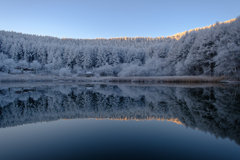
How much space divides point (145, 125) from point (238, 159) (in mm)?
3232

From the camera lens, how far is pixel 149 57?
57156 mm

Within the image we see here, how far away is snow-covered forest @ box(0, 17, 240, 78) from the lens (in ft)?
84.8

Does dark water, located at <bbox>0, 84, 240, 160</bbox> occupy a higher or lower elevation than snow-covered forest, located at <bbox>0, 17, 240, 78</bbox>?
lower

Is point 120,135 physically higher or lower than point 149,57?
lower

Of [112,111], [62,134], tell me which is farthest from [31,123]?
[112,111]

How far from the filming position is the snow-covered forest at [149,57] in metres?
25.8

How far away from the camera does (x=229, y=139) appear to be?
4.68 meters

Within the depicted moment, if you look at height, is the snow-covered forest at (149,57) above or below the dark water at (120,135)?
above

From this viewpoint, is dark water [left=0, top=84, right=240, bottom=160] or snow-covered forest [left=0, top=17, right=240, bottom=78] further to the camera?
snow-covered forest [left=0, top=17, right=240, bottom=78]

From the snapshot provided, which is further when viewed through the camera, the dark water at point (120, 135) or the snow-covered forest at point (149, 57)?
the snow-covered forest at point (149, 57)

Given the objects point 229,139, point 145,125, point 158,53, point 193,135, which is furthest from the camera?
point 158,53

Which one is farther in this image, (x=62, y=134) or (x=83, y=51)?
(x=83, y=51)

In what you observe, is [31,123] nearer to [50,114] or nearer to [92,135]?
[50,114]

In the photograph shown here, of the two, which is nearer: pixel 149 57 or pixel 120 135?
pixel 120 135
